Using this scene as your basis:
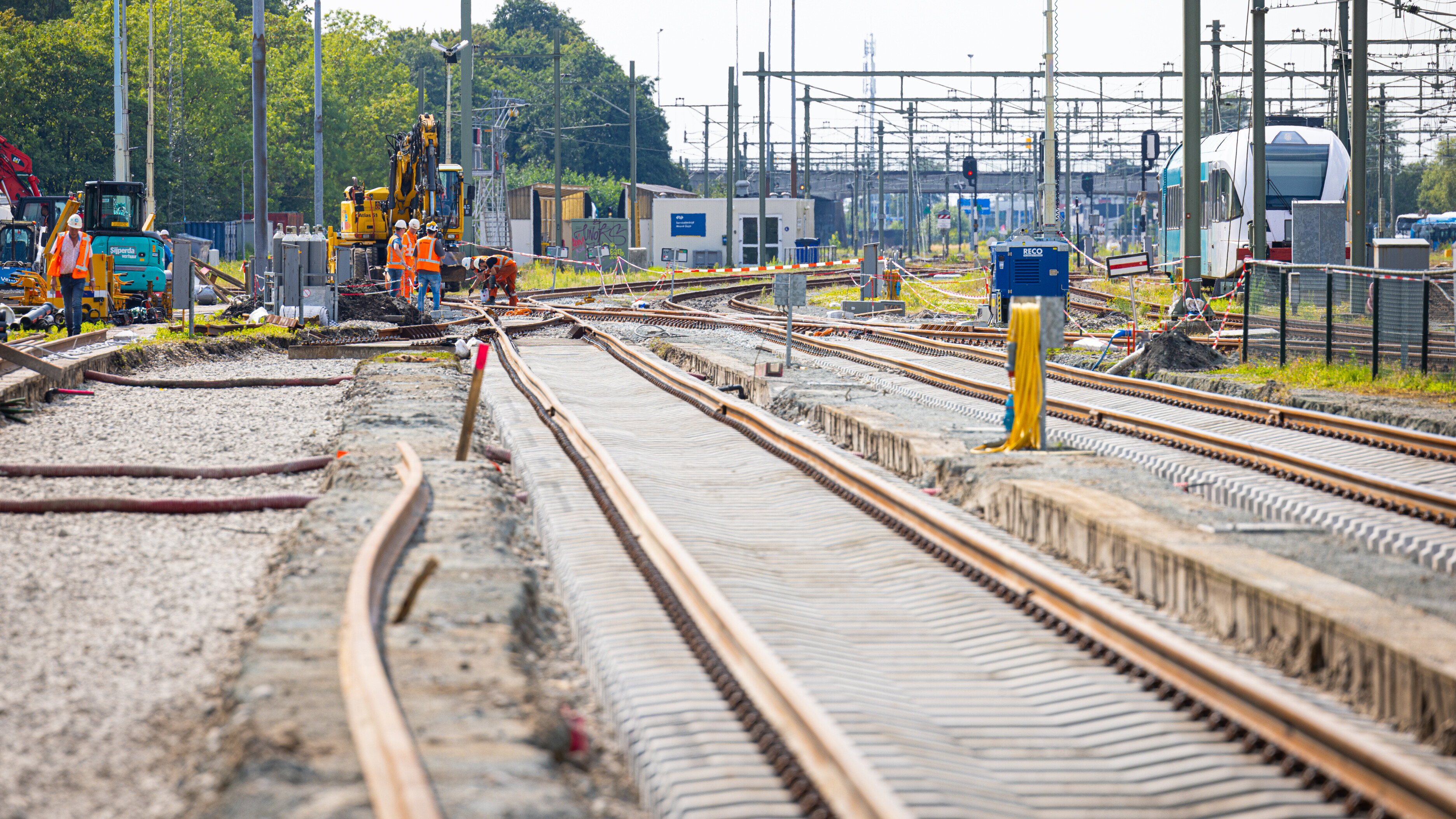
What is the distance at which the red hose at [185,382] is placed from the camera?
60.5ft

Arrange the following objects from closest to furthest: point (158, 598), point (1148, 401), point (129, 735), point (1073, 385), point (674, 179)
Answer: point (129, 735) → point (158, 598) → point (1148, 401) → point (1073, 385) → point (674, 179)

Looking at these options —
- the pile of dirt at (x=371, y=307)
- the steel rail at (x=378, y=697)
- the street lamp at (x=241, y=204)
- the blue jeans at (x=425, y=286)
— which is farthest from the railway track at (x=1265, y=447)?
the street lamp at (x=241, y=204)

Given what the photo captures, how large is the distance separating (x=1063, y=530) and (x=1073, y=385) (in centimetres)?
990

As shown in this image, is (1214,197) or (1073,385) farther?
(1214,197)

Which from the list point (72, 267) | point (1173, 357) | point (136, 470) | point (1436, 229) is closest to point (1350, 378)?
point (1173, 357)

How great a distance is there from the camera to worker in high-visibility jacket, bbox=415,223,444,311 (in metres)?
29.3

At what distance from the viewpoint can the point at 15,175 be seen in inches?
1537

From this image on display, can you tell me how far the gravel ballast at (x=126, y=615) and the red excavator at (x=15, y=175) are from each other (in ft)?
89.9

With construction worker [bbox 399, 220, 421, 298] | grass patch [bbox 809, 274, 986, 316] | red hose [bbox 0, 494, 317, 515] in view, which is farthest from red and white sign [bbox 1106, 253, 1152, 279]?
red hose [bbox 0, 494, 317, 515]

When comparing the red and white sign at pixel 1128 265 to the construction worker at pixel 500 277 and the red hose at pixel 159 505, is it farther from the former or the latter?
the red hose at pixel 159 505

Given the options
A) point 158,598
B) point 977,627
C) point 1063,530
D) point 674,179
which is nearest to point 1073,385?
point 1063,530

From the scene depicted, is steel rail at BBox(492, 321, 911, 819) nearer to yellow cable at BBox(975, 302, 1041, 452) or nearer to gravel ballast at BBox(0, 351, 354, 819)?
gravel ballast at BBox(0, 351, 354, 819)

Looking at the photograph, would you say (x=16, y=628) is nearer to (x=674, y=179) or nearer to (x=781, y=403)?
(x=781, y=403)

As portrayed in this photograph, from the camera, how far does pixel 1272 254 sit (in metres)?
32.7
